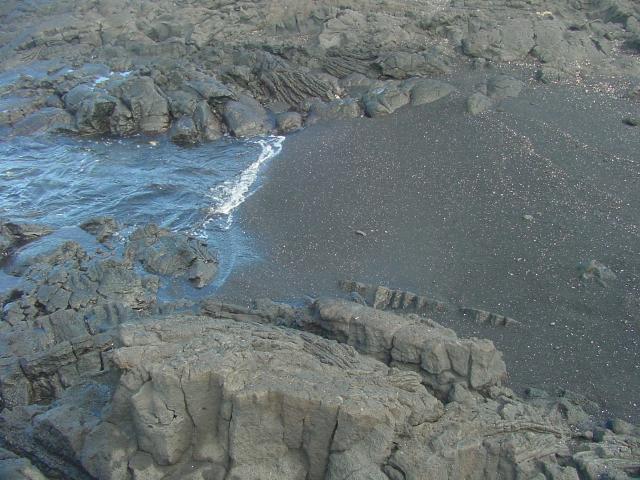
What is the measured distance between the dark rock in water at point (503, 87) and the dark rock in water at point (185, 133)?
9.16 meters

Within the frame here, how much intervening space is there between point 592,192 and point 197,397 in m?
10.6

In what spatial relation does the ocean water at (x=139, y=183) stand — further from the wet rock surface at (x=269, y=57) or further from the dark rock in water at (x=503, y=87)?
the dark rock in water at (x=503, y=87)

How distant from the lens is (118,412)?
7.16m

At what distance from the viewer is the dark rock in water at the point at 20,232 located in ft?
45.7

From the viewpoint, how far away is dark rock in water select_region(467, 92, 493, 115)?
16.9 metres

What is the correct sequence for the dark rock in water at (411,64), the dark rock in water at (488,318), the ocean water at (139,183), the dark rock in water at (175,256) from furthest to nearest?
the dark rock in water at (411,64), the ocean water at (139,183), the dark rock in water at (175,256), the dark rock in water at (488,318)

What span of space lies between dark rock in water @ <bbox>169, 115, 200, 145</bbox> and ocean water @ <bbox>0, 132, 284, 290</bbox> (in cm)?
30

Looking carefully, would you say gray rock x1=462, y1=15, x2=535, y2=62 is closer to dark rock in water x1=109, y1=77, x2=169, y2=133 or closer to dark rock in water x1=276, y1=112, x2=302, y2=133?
dark rock in water x1=276, y1=112, x2=302, y2=133

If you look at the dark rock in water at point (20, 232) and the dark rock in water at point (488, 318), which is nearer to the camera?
the dark rock in water at point (488, 318)

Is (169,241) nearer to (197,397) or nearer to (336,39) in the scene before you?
(197,397)


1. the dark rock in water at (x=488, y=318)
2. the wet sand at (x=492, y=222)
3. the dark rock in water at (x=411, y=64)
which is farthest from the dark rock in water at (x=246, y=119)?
the dark rock in water at (x=488, y=318)

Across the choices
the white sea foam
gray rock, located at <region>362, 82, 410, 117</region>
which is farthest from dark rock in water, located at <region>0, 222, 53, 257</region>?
gray rock, located at <region>362, 82, 410, 117</region>

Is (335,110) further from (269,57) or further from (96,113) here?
(96,113)

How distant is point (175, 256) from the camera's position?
13016 millimetres
